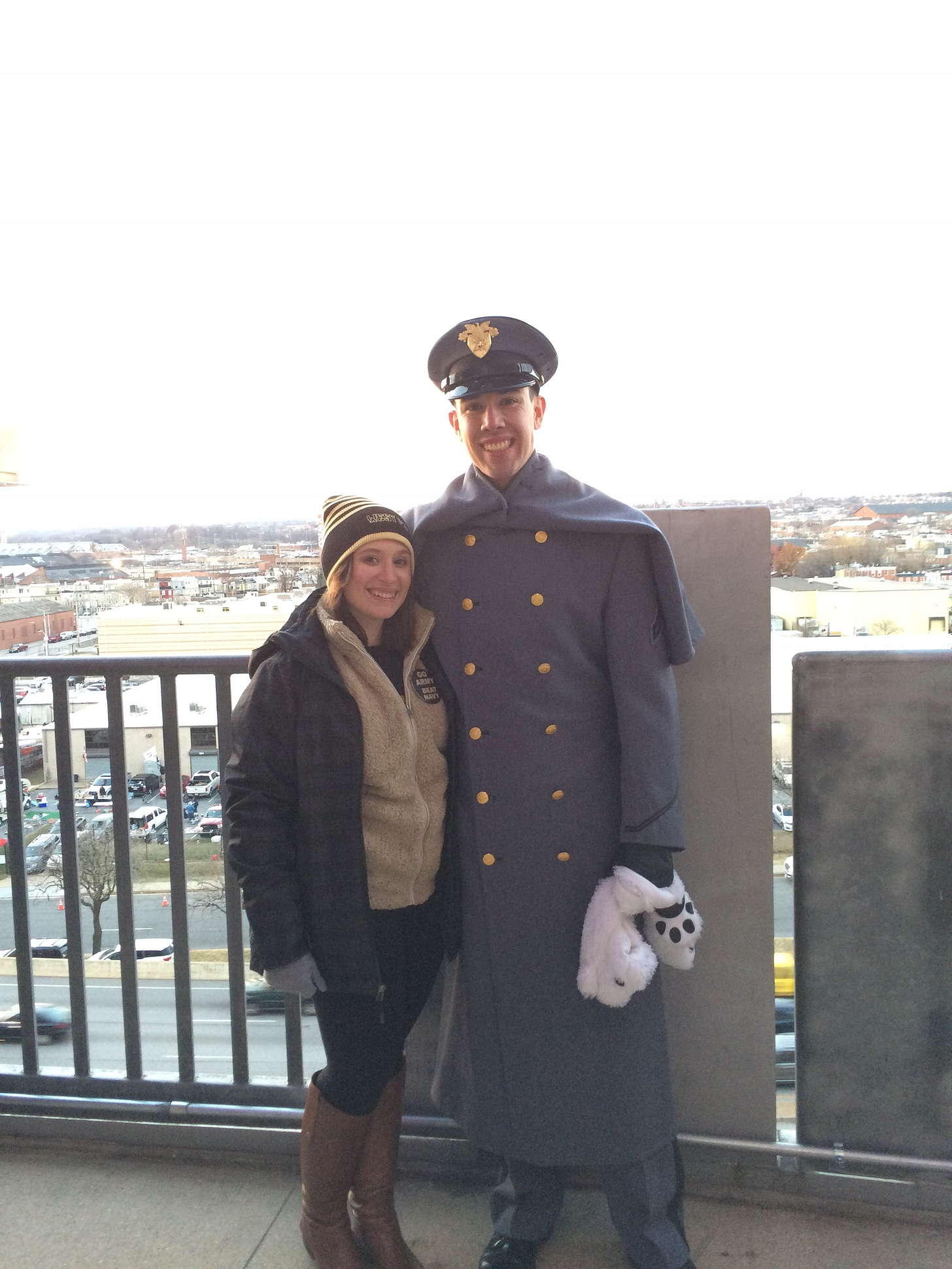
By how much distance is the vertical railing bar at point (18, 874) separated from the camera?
2.61 meters

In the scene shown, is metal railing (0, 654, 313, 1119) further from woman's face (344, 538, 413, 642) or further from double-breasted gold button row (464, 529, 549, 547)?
double-breasted gold button row (464, 529, 549, 547)

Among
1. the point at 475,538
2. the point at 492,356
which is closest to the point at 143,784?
the point at 475,538

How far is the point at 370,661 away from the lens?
2.03 metres

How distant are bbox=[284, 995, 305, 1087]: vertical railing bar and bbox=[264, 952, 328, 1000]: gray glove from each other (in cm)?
66

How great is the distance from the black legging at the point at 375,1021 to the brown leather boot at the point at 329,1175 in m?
0.04

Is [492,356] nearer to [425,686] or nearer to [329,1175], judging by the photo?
→ [425,686]

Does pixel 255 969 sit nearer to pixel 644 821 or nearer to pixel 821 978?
pixel 644 821

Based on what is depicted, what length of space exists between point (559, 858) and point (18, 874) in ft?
4.93

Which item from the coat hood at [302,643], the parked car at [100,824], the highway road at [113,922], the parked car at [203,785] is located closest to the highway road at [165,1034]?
the highway road at [113,922]

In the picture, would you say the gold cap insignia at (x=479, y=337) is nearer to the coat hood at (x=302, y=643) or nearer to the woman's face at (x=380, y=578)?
the woman's face at (x=380, y=578)

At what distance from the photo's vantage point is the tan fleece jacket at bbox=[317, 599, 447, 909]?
2.02m

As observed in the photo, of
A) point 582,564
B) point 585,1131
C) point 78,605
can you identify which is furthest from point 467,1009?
point 78,605

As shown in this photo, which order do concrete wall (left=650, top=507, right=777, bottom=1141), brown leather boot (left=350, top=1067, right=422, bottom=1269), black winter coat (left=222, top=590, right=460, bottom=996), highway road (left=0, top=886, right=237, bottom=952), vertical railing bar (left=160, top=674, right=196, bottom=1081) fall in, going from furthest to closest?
highway road (left=0, top=886, right=237, bottom=952) → vertical railing bar (left=160, top=674, right=196, bottom=1081) → concrete wall (left=650, top=507, right=777, bottom=1141) → brown leather boot (left=350, top=1067, right=422, bottom=1269) → black winter coat (left=222, top=590, right=460, bottom=996)

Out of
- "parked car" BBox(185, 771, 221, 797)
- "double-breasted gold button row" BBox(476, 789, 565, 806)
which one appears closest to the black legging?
"double-breasted gold button row" BBox(476, 789, 565, 806)
